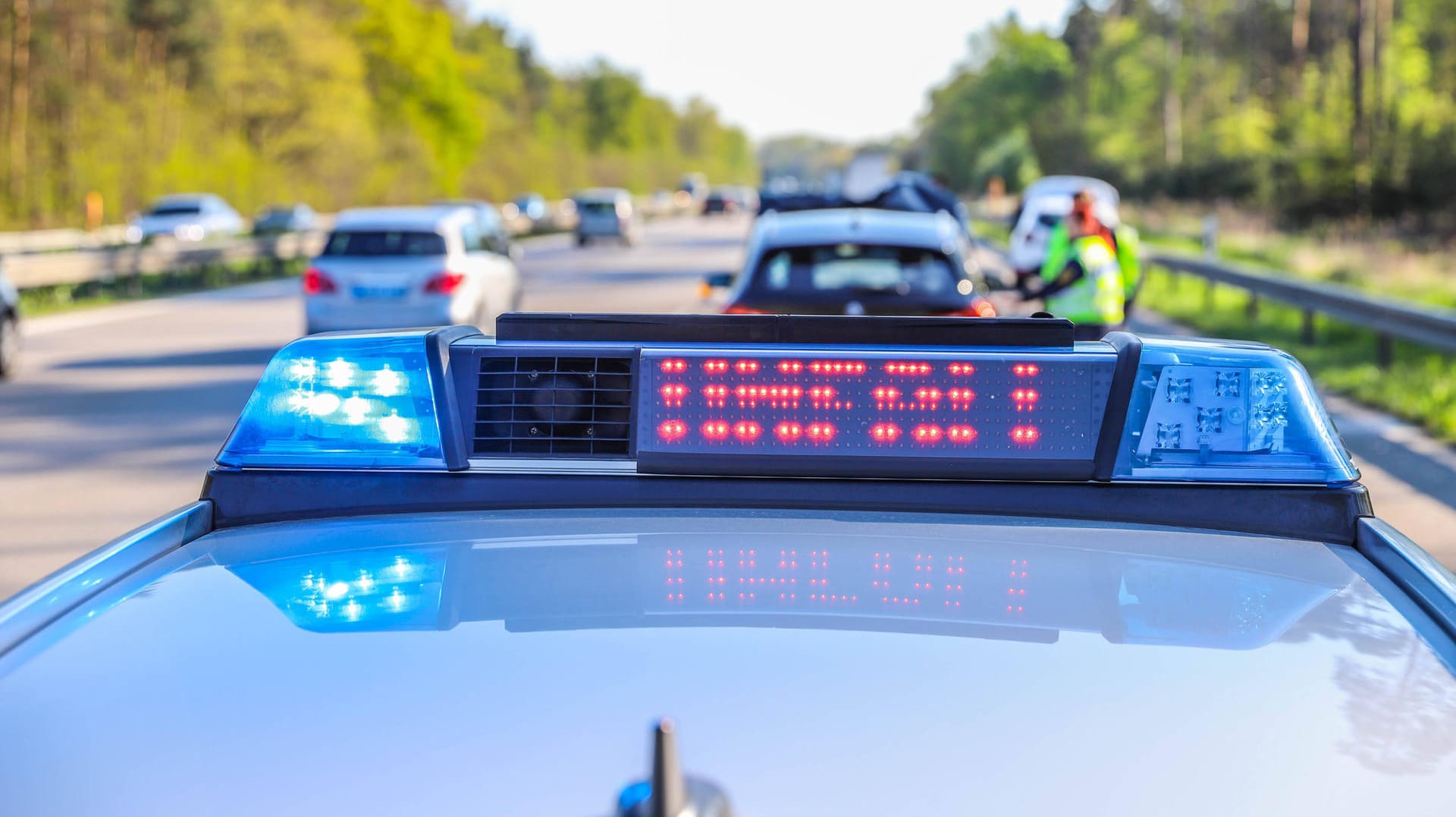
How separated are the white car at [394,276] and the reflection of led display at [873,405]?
14982 mm

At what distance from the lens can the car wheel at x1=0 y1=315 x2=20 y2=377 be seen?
54.3 feet

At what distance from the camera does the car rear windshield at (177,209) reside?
49.5 m

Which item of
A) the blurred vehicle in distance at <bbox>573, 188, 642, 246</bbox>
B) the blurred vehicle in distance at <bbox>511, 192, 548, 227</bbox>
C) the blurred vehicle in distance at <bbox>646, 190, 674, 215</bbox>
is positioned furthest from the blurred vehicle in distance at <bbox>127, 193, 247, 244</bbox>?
the blurred vehicle in distance at <bbox>646, 190, 674, 215</bbox>

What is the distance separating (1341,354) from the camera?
17875mm

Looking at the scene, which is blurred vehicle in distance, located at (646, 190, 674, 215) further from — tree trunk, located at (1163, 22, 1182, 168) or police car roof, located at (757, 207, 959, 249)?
police car roof, located at (757, 207, 959, 249)

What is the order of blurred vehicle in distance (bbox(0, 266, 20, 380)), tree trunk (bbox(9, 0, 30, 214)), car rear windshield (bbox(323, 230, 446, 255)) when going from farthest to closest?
tree trunk (bbox(9, 0, 30, 214)), car rear windshield (bbox(323, 230, 446, 255)), blurred vehicle in distance (bbox(0, 266, 20, 380))

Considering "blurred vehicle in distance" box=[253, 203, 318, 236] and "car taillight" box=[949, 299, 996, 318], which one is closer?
"car taillight" box=[949, 299, 996, 318]

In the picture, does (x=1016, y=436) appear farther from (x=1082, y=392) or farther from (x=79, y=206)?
(x=79, y=206)

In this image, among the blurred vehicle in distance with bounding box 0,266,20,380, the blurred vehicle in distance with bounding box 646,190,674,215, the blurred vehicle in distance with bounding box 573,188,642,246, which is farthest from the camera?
the blurred vehicle in distance with bounding box 646,190,674,215

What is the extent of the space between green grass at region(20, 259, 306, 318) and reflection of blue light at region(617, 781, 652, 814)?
980 inches

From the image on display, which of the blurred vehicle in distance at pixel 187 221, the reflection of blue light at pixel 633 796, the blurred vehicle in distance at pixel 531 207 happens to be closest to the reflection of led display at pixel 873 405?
the reflection of blue light at pixel 633 796

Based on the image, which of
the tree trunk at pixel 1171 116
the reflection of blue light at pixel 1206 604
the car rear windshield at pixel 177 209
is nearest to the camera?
the reflection of blue light at pixel 1206 604

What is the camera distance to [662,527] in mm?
2734

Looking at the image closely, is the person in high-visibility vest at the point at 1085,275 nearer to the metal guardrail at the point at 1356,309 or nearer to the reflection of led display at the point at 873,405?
the metal guardrail at the point at 1356,309
